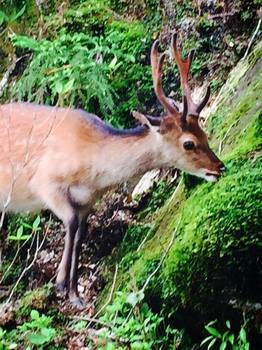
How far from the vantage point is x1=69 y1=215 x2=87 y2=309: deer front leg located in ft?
20.5

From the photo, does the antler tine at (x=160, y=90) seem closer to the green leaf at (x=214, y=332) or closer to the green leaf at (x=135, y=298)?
the green leaf at (x=135, y=298)

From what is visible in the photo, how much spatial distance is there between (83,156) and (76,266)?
888 millimetres

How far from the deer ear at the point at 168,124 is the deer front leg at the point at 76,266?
966mm

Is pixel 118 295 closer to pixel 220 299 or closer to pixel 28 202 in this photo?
pixel 220 299

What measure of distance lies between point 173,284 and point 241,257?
1.78 feet

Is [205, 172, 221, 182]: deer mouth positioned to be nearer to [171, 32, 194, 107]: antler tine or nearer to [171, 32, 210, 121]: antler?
[171, 32, 210, 121]: antler

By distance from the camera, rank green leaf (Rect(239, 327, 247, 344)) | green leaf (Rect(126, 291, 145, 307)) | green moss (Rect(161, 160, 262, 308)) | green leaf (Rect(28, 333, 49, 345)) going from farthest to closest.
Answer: green leaf (Rect(126, 291, 145, 307)), green leaf (Rect(28, 333, 49, 345)), green moss (Rect(161, 160, 262, 308)), green leaf (Rect(239, 327, 247, 344))

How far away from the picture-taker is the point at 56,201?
6.46 meters

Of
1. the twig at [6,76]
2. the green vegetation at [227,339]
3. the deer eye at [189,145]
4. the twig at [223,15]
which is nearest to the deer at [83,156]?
the deer eye at [189,145]

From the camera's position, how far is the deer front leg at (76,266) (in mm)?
6259

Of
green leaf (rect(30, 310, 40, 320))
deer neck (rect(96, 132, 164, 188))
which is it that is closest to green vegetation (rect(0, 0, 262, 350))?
green leaf (rect(30, 310, 40, 320))

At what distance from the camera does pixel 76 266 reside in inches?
251

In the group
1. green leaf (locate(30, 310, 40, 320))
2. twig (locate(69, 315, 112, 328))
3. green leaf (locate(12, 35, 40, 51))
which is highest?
green leaf (locate(12, 35, 40, 51))

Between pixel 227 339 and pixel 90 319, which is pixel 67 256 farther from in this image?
pixel 227 339
